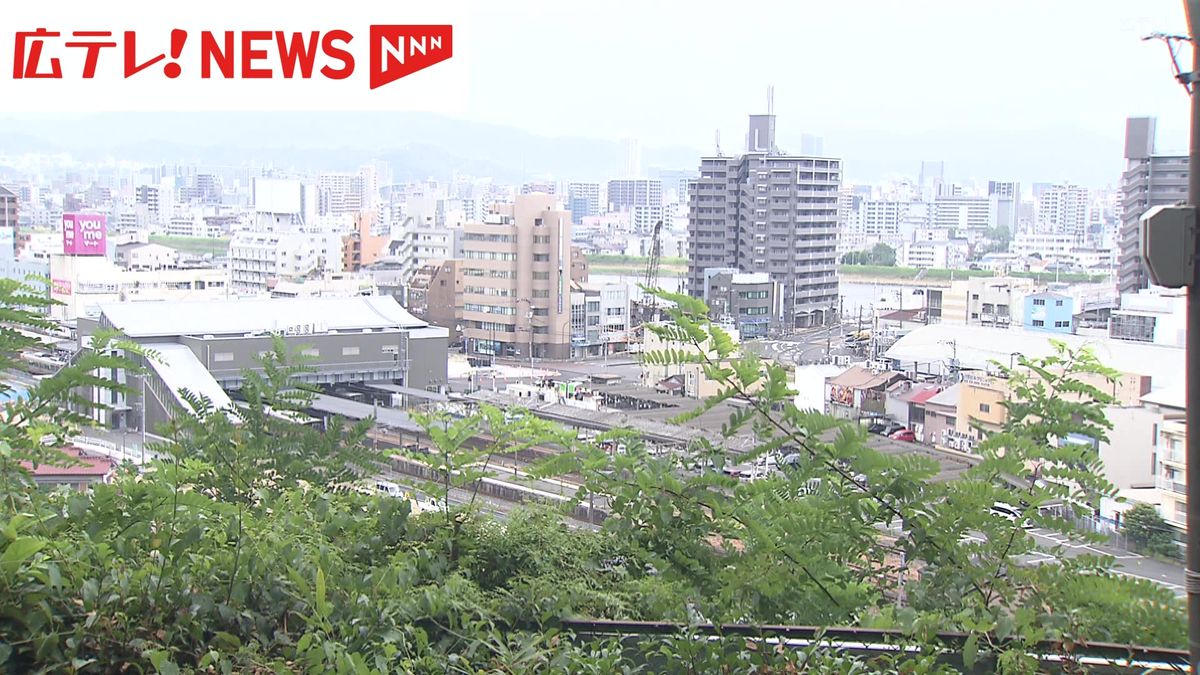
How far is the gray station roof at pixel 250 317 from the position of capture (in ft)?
13.6

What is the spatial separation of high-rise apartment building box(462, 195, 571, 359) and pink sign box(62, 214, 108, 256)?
4862mm

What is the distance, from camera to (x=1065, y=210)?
23625 millimetres

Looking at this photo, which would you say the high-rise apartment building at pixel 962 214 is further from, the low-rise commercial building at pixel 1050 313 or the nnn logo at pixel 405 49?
the nnn logo at pixel 405 49

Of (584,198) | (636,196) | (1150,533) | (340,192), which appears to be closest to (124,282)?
(1150,533)

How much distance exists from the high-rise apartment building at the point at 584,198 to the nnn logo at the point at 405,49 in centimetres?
2508

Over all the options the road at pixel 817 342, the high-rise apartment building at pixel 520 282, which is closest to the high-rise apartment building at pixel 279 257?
the high-rise apartment building at pixel 520 282

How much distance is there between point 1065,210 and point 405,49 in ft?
77.8

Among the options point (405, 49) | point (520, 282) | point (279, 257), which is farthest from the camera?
point (279, 257)

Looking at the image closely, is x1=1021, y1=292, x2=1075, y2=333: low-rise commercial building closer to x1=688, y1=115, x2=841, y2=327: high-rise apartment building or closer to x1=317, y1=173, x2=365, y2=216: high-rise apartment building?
x1=688, y1=115, x2=841, y2=327: high-rise apartment building

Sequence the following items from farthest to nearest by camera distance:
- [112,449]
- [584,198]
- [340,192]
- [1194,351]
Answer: [340,192] → [584,198] → [112,449] → [1194,351]

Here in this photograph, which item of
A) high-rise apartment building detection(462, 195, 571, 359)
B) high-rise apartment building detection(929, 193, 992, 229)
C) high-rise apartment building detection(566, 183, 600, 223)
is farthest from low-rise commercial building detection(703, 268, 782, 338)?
high-rise apartment building detection(566, 183, 600, 223)

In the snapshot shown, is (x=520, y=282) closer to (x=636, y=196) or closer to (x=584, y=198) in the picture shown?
(x=636, y=196)

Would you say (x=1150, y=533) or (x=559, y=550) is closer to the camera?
(x=559, y=550)

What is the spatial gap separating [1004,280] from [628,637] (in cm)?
1222
